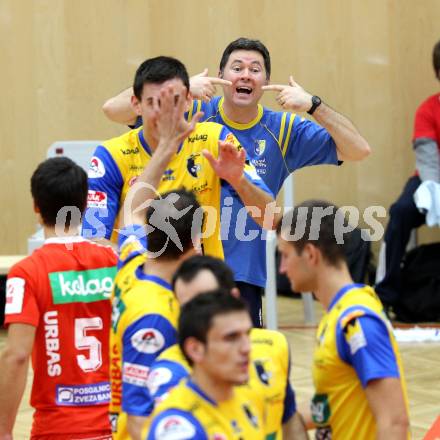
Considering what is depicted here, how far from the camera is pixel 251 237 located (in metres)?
5.55

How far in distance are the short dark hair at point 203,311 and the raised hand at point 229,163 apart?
1.46 metres

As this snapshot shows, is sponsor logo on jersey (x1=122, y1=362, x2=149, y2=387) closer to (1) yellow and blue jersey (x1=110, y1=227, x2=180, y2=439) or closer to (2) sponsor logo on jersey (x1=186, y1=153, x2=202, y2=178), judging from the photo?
(1) yellow and blue jersey (x1=110, y1=227, x2=180, y2=439)

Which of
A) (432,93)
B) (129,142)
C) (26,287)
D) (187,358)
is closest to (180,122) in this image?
(129,142)

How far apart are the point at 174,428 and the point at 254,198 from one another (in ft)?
6.39

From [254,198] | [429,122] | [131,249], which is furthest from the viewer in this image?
[429,122]

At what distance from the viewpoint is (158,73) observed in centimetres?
452

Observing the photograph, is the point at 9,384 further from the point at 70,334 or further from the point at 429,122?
the point at 429,122

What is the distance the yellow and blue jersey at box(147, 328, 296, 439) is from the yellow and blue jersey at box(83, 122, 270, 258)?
147 cm

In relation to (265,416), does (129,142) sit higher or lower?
higher

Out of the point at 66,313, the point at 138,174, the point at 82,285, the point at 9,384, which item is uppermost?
the point at 138,174

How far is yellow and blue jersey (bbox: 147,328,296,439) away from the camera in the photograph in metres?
3.08

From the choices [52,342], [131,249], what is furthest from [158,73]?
[52,342]

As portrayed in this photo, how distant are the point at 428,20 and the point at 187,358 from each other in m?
7.65

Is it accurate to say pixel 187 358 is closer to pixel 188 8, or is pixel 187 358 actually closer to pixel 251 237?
pixel 251 237
